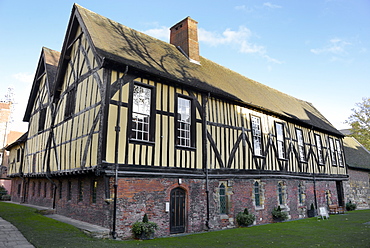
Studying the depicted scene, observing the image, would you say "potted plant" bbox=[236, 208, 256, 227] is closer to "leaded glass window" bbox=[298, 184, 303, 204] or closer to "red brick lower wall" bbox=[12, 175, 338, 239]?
"red brick lower wall" bbox=[12, 175, 338, 239]

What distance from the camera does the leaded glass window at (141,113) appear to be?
10295mm

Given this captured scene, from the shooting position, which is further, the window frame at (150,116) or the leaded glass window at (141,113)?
the leaded glass window at (141,113)

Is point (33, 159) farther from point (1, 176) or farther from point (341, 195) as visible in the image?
point (341, 195)

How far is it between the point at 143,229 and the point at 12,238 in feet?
12.7

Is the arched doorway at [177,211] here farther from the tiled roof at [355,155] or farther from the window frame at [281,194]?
the tiled roof at [355,155]

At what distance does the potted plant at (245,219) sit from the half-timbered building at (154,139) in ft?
1.00

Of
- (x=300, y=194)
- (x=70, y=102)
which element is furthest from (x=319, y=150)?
(x=70, y=102)

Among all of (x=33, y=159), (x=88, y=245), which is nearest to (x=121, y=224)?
(x=88, y=245)

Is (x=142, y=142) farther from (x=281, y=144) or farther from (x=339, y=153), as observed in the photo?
(x=339, y=153)

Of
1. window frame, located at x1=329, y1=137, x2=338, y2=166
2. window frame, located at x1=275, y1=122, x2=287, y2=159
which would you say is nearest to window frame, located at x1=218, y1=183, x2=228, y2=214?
window frame, located at x1=275, y1=122, x2=287, y2=159

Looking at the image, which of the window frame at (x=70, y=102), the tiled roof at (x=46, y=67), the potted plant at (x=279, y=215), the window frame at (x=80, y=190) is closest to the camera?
the window frame at (x=80, y=190)

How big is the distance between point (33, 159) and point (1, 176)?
20.9 m

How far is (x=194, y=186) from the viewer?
1170 centimetres

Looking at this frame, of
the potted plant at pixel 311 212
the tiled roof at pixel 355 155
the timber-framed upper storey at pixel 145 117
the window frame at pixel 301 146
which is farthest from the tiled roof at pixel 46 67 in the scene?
the tiled roof at pixel 355 155
